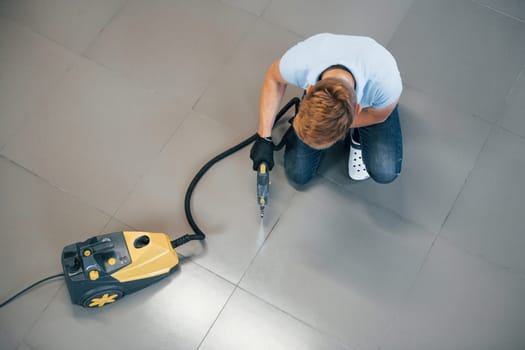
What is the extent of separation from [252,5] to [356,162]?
2.82 feet

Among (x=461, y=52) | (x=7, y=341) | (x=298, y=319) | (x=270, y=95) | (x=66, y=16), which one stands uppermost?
(x=461, y=52)

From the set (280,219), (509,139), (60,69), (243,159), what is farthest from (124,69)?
(509,139)

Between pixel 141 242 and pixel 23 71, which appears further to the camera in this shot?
pixel 23 71

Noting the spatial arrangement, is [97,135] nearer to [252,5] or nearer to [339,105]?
[252,5]

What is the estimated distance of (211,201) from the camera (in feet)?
5.85

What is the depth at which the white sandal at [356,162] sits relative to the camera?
1775mm

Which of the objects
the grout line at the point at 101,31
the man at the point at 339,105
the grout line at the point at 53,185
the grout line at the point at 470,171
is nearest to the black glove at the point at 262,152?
the man at the point at 339,105

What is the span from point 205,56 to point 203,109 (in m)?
0.25

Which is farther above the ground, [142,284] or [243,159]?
[243,159]

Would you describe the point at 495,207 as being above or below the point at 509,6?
Answer: below

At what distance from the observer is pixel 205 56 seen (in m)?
2.02

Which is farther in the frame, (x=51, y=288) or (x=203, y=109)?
(x=203, y=109)

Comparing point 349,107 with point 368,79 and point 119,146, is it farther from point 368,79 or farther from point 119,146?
point 119,146

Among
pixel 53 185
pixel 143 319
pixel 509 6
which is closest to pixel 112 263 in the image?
pixel 143 319
